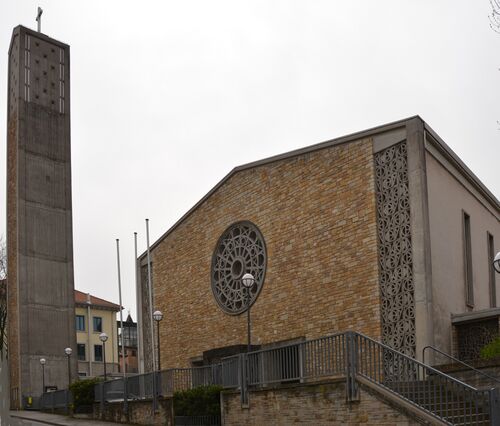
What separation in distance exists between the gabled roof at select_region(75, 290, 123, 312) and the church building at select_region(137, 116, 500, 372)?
4327cm

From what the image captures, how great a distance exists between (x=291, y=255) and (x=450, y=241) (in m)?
5.47

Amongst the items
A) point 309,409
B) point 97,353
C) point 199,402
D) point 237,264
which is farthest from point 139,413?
point 97,353

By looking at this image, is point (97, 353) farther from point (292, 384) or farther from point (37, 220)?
point (292, 384)

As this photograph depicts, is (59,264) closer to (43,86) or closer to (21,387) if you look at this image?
(21,387)

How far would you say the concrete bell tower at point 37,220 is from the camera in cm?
4309

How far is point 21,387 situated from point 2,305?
14314 millimetres

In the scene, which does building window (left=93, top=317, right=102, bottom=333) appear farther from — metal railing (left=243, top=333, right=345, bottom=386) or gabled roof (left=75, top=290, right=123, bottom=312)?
metal railing (left=243, top=333, right=345, bottom=386)

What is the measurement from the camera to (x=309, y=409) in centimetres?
1600

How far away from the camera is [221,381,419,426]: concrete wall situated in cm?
1426

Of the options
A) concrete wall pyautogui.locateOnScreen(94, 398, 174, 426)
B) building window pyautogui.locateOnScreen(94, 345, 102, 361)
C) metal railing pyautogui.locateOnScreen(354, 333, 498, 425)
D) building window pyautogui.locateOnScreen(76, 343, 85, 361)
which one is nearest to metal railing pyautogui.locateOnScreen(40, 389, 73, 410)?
concrete wall pyautogui.locateOnScreen(94, 398, 174, 426)

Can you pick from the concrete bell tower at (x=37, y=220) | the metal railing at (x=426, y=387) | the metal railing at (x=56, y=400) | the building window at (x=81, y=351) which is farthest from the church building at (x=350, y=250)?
the building window at (x=81, y=351)

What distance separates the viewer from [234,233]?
29422 millimetres

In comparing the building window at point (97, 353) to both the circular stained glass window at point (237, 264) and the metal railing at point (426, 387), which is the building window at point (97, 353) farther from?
the metal railing at point (426, 387)

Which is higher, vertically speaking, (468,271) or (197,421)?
(468,271)
